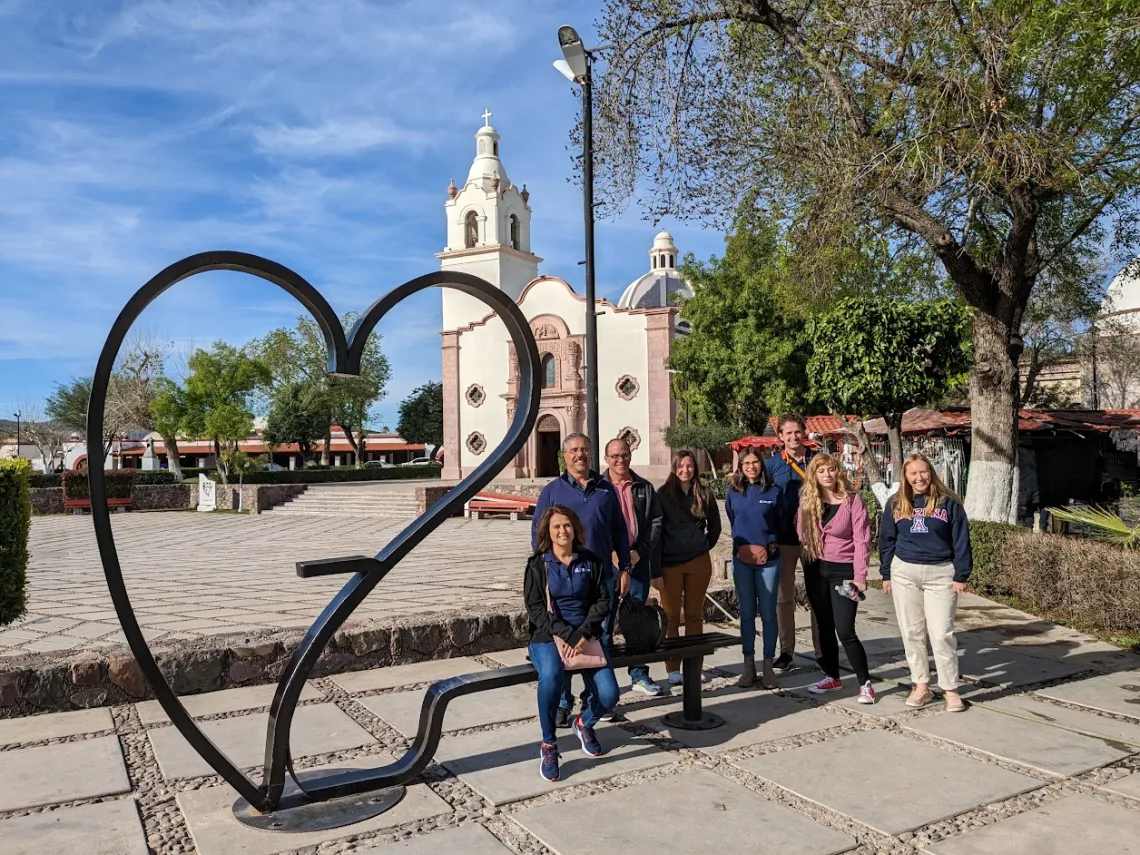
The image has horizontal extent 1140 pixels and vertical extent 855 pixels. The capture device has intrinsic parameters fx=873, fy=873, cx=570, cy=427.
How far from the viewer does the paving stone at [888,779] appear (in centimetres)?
343

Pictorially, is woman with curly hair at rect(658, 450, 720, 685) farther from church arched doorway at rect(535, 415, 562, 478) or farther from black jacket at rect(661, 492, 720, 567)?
church arched doorway at rect(535, 415, 562, 478)

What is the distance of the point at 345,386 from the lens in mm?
46531

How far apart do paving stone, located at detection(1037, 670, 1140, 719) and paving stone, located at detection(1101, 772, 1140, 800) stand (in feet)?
3.53

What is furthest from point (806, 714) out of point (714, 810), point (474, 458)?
point (474, 458)

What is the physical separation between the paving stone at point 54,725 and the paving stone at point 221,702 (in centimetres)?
20

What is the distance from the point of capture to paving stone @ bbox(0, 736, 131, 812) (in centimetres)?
360

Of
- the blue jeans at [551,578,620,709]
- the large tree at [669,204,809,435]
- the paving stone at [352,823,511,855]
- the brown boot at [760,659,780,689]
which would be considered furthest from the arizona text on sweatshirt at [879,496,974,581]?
the large tree at [669,204,809,435]

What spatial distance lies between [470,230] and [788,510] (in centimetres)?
3332

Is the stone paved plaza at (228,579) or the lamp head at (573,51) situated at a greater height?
the lamp head at (573,51)

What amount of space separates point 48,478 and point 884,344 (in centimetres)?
2474

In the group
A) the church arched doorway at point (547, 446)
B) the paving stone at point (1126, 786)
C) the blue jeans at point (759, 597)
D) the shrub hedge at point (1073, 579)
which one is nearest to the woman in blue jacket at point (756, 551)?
the blue jeans at point (759, 597)

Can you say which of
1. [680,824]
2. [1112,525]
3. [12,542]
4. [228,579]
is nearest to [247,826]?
[680,824]

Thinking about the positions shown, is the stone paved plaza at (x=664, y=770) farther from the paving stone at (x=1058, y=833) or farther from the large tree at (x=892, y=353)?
the large tree at (x=892, y=353)

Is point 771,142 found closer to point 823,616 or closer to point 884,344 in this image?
point 884,344
